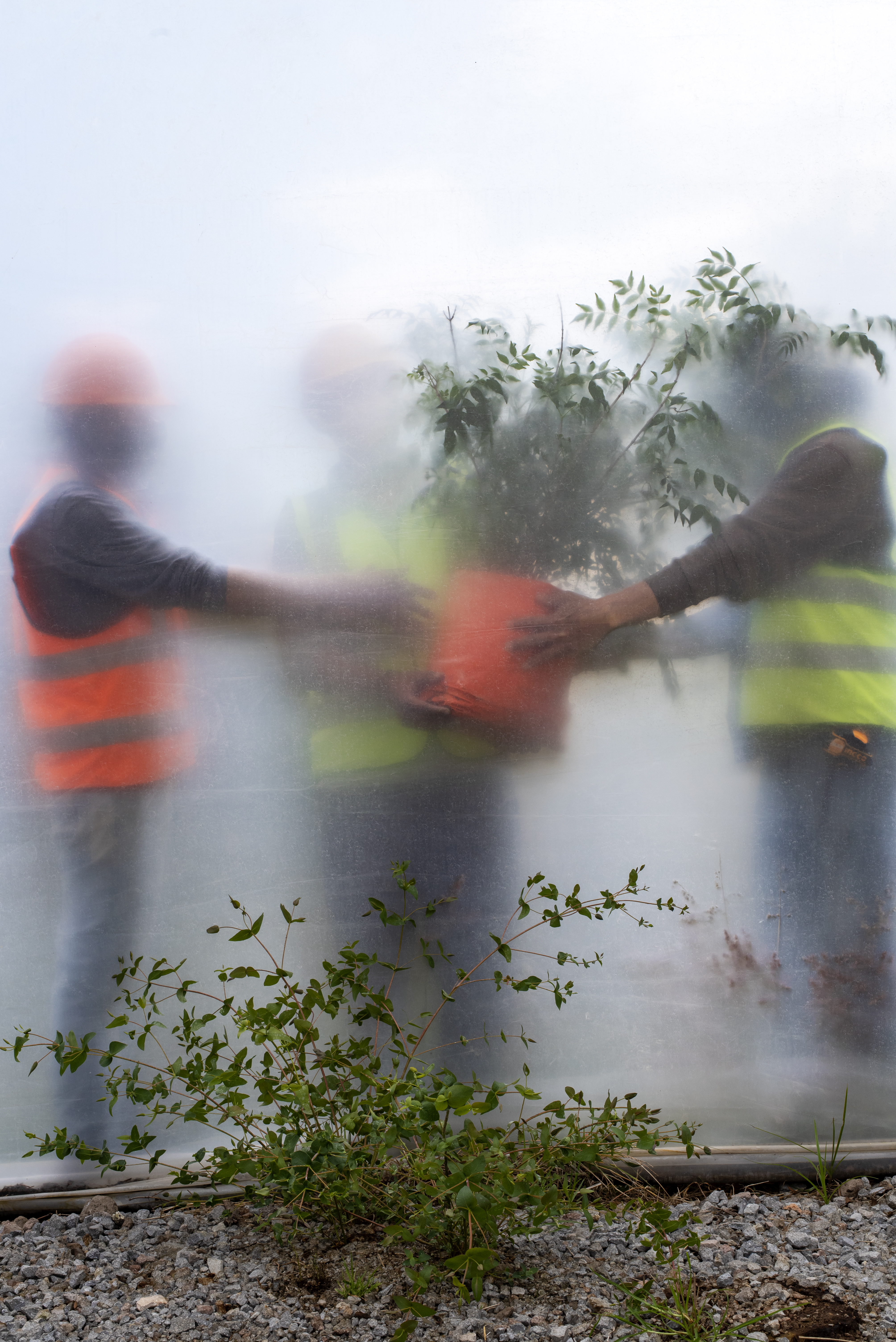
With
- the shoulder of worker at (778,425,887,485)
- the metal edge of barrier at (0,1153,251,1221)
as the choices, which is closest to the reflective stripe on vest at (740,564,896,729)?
the shoulder of worker at (778,425,887,485)

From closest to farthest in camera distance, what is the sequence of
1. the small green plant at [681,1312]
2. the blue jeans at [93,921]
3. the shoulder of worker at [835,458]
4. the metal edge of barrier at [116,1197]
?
the small green plant at [681,1312], the metal edge of barrier at [116,1197], the blue jeans at [93,921], the shoulder of worker at [835,458]

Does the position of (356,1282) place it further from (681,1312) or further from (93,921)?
(93,921)

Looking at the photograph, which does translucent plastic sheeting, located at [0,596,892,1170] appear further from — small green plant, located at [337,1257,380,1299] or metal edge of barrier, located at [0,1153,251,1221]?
small green plant, located at [337,1257,380,1299]

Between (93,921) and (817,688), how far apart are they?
6.37 ft

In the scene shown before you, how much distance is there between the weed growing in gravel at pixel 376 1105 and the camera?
154cm

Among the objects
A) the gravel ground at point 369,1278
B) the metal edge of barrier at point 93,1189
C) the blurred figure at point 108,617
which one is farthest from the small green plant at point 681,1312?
the blurred figure at point 108,617

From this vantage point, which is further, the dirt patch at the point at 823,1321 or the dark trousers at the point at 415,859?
the dark trousers at the point at 415,859

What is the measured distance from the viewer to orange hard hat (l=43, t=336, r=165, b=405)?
2.13 metres

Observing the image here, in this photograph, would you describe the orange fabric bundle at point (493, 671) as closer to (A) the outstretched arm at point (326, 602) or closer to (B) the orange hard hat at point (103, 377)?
(A) the outstretched arm at point (326, 602)

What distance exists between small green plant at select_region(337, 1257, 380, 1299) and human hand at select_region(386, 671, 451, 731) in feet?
3.70

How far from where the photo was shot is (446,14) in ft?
7.01

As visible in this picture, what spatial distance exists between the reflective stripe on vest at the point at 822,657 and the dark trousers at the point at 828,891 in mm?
72

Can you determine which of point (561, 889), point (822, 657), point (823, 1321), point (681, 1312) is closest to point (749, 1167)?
point (823, 1321)

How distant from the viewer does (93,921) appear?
2109mm
